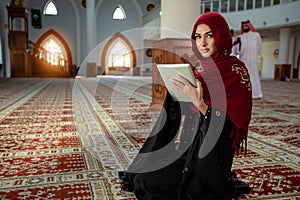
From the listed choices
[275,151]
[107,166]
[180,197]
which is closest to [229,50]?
[180,197]

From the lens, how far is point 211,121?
129 cm

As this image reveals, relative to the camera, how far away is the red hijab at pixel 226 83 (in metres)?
1.27

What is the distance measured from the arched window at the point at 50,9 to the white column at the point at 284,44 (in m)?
13.4

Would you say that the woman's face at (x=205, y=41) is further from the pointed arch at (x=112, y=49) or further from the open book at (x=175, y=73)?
the pointed arch at (x=112, y=49)

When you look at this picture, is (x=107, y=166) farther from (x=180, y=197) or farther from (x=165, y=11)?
(x=165, y=11)

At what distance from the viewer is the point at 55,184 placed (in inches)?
64.4

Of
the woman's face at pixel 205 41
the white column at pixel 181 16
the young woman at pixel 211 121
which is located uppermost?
the white column at pixel 181 16

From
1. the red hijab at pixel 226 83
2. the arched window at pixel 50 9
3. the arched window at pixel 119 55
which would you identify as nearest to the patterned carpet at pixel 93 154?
the red hijab at pixel 226 83

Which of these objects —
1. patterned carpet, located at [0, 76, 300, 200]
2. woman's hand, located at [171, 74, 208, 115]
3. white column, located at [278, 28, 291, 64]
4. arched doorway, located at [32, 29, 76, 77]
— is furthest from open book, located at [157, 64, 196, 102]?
white column, located at [278, 28, 291, 64]

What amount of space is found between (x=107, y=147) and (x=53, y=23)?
17.4 metres

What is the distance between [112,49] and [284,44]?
1105 cm

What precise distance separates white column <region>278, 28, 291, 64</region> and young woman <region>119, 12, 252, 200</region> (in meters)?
15.2

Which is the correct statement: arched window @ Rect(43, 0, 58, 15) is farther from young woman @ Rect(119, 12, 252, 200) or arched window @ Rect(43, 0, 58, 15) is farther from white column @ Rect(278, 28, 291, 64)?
young woman @ Rect(119, 12, 252, 200)

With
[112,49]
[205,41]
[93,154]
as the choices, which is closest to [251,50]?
[93,154]
